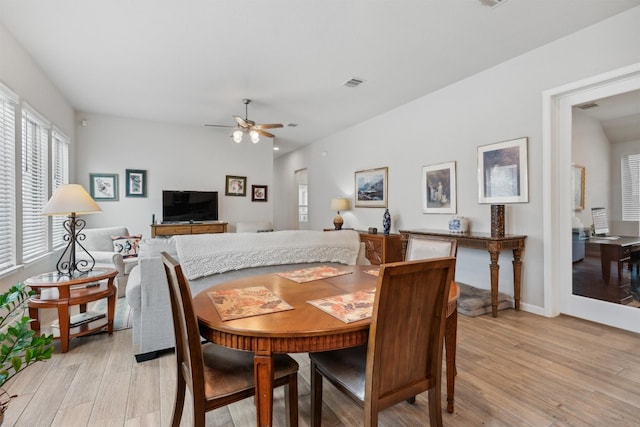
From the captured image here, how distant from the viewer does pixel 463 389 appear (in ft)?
6.27

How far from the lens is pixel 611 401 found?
1.78 meters

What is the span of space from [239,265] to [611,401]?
253 centimetres

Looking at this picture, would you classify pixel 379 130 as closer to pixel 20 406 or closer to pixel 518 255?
pixel 518 255

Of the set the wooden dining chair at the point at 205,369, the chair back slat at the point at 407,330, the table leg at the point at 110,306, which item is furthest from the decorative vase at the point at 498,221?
the table leg at the point at 110,306

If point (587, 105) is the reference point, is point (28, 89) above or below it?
above

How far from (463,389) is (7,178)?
416 centimetres

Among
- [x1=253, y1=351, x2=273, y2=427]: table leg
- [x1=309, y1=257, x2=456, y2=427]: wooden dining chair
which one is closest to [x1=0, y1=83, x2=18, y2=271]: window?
[x1=253, y1=351, x2=273, y2=427]: table leg

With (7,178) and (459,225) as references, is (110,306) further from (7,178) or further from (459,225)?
(459,225)

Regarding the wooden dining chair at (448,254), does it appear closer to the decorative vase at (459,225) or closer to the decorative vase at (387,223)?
the decorative vase at (459,225)

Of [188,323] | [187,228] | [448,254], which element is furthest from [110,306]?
[187,228]

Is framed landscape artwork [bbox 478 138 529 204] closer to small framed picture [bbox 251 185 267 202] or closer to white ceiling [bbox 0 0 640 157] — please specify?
white ceiling [bbox 0 0 640 157]

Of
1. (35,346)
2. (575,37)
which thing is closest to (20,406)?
(35,346)

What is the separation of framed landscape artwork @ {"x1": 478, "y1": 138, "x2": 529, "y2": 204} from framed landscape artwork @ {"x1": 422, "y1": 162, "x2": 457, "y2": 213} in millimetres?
398

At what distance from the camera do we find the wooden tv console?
5.34m
